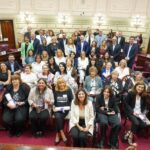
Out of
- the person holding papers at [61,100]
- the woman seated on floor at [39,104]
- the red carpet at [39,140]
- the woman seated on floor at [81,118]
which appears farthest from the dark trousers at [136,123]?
the woman seated on floor at [39,104]

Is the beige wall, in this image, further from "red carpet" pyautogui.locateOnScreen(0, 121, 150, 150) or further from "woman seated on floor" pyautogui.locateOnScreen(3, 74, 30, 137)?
"red carpet" pyautogui.locateOnScreen(0, 121, 150, 150)

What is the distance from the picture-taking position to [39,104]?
414cm

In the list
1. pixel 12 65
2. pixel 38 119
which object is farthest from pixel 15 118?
pixel 12 65

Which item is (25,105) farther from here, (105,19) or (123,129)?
(105,19)

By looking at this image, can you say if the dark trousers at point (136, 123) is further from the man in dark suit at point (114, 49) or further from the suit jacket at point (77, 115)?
the man in dark suit at point (114, 49)

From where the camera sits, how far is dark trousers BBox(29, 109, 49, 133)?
401 cm

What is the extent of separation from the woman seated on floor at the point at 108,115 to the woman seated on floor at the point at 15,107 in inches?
53.7

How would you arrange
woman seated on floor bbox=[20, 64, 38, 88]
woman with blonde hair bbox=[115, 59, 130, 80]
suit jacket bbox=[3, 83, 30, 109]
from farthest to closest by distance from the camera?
woman with blonde hair bbox=[115, 59, 130, 80]
woman seated on floor bbox=[20, 64, 38, 88]
suit jacket bbox=[3, 83, 30, 109]

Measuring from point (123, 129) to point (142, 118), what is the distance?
549mm

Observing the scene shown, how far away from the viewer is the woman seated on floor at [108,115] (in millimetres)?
3744

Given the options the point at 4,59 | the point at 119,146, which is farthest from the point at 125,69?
the point at 4,59

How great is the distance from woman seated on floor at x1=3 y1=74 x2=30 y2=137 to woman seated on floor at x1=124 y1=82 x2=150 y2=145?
75.0 inches

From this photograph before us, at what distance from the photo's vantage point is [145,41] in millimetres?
10633

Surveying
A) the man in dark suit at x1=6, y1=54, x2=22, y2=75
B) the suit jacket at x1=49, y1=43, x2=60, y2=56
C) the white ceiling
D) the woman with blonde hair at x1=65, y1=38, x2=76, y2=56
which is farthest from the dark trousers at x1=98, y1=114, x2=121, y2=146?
the white ceiling
